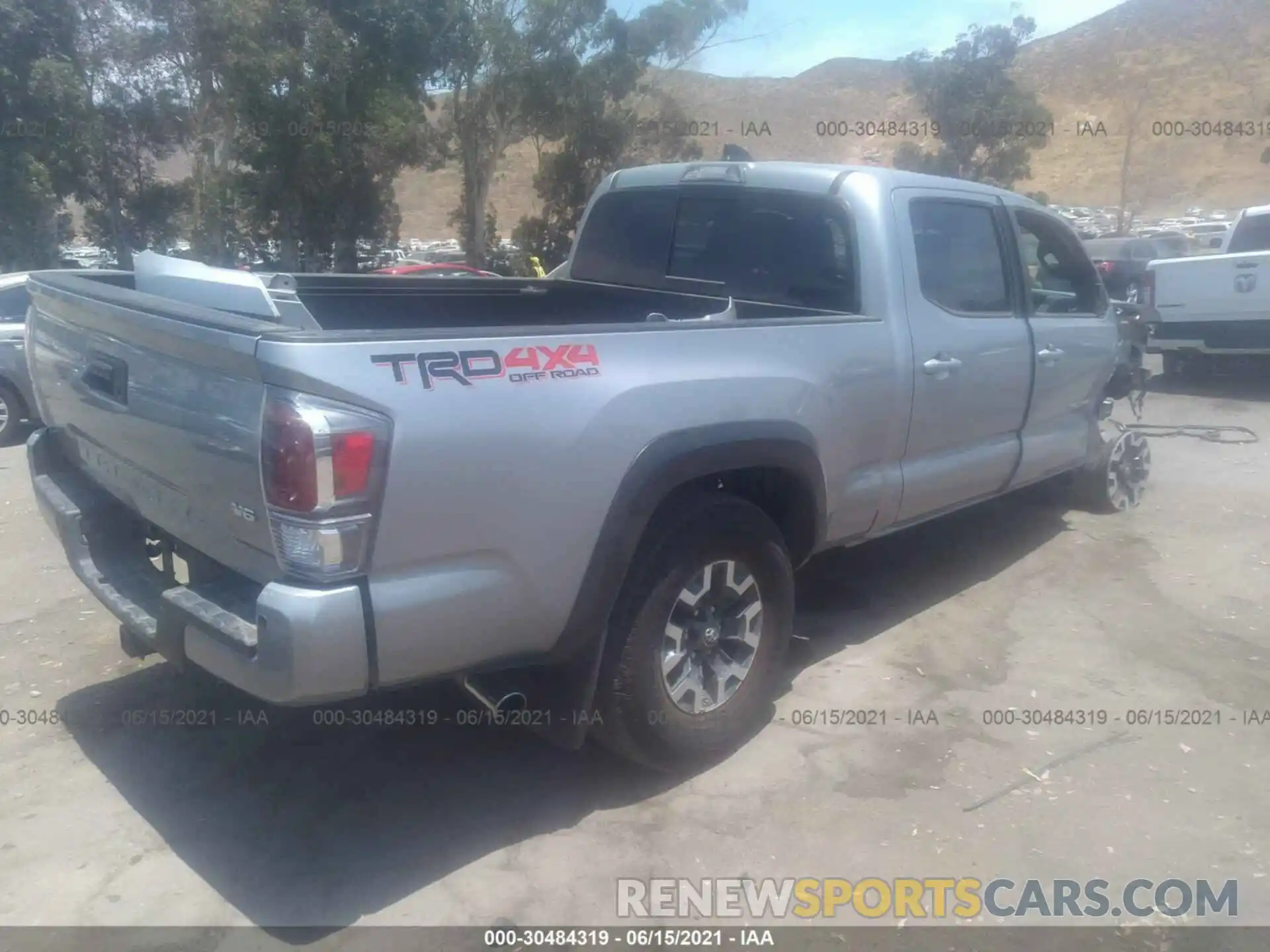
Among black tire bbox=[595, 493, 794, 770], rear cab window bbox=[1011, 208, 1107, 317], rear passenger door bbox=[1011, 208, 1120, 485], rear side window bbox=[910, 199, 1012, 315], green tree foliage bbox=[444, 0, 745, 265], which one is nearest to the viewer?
black tire bbox=[595, 493, 794, 770]

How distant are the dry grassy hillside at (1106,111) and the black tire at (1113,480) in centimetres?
3776

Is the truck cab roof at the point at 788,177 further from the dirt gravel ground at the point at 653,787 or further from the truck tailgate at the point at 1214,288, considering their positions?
the truck tailgate at the point at 1214,288

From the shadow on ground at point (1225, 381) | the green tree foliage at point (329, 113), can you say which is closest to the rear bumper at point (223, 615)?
the shadow on ground at point (1225, 381)

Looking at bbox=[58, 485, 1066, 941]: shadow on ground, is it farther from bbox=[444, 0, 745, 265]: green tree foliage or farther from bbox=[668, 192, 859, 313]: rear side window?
bbox=[444, 0, 745, 265]: green tree foliage

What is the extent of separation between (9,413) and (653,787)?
8.24 meters

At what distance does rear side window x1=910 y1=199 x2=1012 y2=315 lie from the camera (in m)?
4.77

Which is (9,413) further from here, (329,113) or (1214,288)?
(329,113)

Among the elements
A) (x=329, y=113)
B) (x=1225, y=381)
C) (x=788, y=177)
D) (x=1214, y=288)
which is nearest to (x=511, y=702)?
(x=788, y=177)

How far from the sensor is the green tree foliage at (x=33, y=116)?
1803 cm

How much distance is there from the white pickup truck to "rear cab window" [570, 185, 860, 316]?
6.88 meters

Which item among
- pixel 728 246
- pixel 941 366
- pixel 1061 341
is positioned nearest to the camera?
pixel 941 366

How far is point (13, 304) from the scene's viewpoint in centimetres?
1000

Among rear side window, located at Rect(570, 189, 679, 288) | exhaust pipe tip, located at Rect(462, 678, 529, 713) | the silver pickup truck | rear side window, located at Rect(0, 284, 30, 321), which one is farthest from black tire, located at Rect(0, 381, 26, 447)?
exhaust pipe tip, located at Rect(462, 678, 529, 713)

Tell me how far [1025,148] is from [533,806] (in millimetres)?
30415
